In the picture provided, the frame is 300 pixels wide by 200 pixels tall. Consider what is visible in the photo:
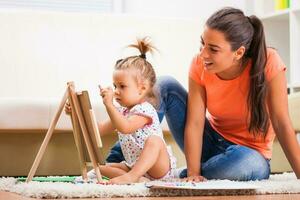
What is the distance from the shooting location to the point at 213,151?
2426 millimetres

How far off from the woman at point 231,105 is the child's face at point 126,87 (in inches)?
4.9

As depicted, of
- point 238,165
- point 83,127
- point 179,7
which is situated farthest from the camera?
point 179,7

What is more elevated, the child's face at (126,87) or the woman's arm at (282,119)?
the child's face at (126,87)

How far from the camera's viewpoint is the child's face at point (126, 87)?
2287mm

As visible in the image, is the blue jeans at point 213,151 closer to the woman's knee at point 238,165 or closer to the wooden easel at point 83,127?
the woman's knee at point 238,165

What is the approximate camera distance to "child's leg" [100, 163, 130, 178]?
90.6 inches

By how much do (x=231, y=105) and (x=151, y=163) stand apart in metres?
0.37

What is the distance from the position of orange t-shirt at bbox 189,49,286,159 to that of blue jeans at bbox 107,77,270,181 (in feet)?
0.14

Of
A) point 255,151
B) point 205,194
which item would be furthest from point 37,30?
point 205,194

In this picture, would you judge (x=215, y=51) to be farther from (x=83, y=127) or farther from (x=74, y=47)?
(x=74, y=47)

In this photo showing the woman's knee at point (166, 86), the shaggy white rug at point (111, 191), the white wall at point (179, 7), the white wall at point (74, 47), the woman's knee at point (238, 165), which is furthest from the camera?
the white wall at point (179, 7)

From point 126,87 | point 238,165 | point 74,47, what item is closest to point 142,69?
point 126,87

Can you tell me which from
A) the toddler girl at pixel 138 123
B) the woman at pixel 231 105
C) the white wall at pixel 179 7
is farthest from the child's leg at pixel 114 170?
the white wall at pixel 179 7

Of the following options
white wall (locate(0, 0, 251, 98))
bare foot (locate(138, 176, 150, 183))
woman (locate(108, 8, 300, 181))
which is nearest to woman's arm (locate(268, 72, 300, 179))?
woman (locate(108, 8, 300, 181))
